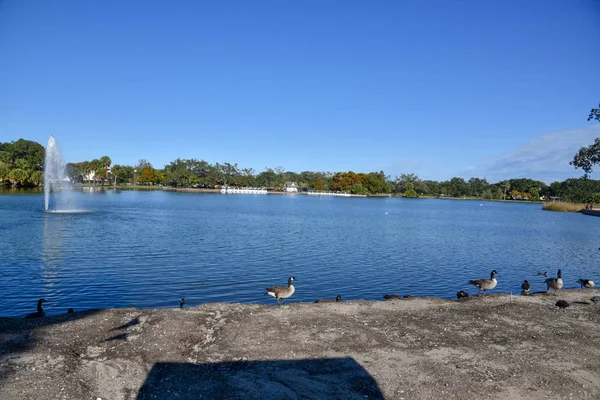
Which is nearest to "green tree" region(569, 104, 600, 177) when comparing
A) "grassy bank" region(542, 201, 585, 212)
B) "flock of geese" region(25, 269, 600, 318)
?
"flock of geese" region(25, 269, 600, 318)

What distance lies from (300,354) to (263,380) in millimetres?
1665

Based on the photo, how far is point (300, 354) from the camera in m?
10.6

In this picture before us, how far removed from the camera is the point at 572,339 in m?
12.1

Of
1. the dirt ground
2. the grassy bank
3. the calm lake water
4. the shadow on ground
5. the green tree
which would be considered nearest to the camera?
the shadow on ground

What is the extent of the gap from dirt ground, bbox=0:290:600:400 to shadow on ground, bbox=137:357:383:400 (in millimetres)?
24

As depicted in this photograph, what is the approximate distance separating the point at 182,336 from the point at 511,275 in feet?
78.0

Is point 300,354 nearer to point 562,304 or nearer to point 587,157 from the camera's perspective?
point 562,304

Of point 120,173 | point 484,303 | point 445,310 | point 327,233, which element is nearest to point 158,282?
point 445,310

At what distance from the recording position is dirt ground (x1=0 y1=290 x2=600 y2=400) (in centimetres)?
872

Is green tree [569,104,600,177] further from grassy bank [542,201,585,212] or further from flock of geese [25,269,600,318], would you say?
grassy bank [542,201,585,212]

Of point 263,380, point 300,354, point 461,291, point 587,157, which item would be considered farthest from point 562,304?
point 587,157

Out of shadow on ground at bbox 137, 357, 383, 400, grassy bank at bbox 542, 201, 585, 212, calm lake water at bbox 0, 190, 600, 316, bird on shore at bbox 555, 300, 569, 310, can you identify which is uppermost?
grassy bank at bbox 542, 201, 585, 212

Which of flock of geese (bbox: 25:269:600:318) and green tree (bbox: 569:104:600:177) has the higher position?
green tree (bbox: 569:104:600:177)

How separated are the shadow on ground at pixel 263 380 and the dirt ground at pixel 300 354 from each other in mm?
24
